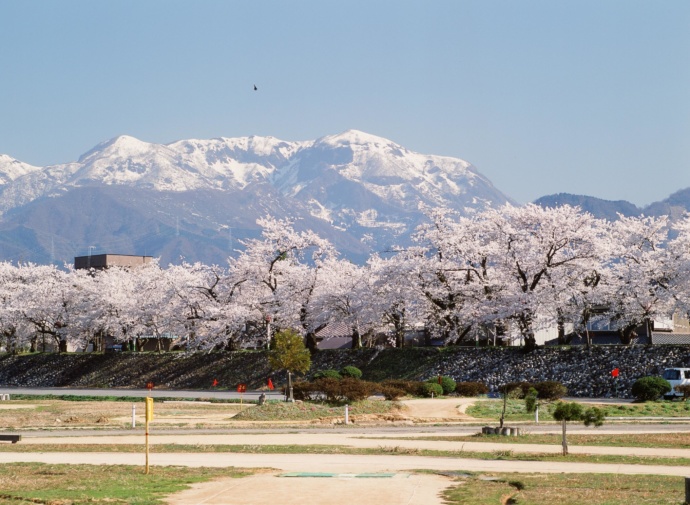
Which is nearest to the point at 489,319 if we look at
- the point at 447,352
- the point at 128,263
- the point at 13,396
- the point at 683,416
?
the point at 447,352

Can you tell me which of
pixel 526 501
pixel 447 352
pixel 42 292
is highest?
pixel 42 292

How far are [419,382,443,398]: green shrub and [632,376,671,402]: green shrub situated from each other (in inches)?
446

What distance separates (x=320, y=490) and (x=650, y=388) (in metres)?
35.9

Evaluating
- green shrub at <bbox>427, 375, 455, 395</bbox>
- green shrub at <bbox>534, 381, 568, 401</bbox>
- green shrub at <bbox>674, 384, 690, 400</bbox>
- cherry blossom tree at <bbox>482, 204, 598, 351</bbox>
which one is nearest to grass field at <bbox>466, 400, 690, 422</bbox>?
green shrub at <bbox>674, 384, 690, 400</bbox>

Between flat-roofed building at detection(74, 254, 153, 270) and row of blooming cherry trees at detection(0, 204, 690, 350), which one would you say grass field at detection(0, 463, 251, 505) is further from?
flat-roofed building at detection(74, 254, 153, 270)

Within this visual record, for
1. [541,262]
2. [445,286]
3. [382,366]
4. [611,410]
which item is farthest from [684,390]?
[382,366]

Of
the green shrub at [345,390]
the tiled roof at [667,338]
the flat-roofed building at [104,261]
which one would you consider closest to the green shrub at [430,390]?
the green shrub at [345,390]

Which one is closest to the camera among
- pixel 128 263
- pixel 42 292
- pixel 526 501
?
pixel 526 501

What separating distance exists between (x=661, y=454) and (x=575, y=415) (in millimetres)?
2909

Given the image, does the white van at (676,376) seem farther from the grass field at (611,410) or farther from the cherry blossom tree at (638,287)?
the cherry blossom tree at (638,287)

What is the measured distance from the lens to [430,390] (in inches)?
2411

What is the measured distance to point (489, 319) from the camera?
7250 centimetres

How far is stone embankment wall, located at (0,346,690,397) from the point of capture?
6475 cm

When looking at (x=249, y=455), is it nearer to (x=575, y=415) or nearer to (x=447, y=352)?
(x=575, y=415)
